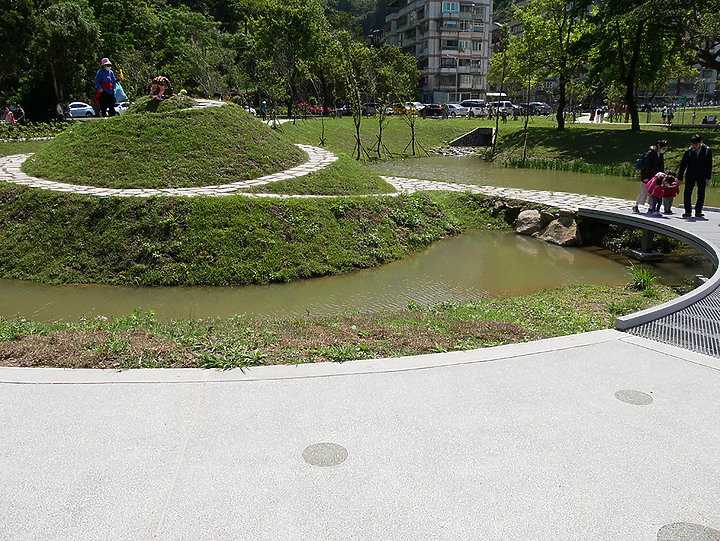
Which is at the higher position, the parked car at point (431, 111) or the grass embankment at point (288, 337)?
the parked car at point (431, 111)

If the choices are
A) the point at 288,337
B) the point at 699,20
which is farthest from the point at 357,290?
the point at 699,20

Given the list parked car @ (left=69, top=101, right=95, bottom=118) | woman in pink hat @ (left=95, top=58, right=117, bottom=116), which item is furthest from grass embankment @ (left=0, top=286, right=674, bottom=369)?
parked car @ (left=69, top=101, right=95, bottom=118)

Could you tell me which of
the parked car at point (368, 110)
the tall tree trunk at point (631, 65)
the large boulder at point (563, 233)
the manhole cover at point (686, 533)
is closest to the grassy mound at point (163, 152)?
the large boulder at point (563, 233)

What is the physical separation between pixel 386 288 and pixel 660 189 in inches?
253

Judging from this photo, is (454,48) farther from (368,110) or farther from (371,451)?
(371,451)

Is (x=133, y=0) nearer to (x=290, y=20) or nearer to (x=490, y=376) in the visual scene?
(x=290, y=20)

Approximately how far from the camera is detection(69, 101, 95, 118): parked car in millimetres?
35312

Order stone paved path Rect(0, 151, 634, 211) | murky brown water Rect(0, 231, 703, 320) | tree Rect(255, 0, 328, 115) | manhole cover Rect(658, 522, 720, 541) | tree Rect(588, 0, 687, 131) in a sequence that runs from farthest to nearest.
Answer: tree Rect(255, 0, 328, 115) < tree Rect(588, 0, 687, 131) < stone paved path Rect(0, 151, 634, 211) < murky brown water Rect(0, 231, 703, 320) < manhole cover Rect(658, 522, 720, 541)

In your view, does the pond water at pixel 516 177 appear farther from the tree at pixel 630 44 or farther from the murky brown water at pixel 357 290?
the tree at pixel 630 44

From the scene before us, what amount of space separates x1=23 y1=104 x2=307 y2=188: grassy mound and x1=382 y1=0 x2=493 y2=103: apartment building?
66.1 m

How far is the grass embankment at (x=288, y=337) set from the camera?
193 inches

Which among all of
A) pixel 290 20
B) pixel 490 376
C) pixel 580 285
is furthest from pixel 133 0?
pixel 490 376

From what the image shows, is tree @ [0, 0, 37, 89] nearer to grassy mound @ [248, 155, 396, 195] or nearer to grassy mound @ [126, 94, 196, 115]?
grassy mound @ [126, 94, 196, 115]

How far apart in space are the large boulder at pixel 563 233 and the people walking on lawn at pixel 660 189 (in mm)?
1583
